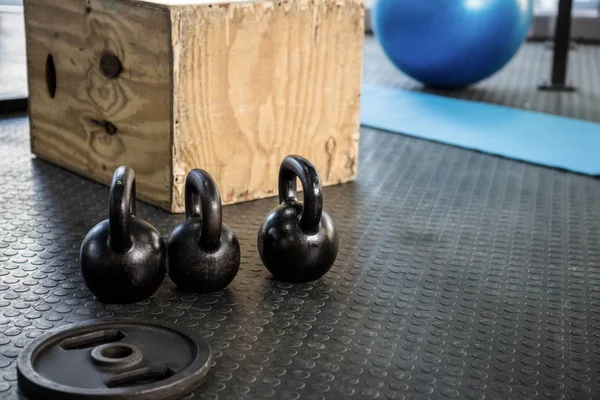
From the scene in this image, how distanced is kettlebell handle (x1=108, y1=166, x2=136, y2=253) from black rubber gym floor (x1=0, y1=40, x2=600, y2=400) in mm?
140

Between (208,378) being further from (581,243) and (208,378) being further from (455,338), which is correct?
(581,243)

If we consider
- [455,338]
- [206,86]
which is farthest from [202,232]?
[206,86]

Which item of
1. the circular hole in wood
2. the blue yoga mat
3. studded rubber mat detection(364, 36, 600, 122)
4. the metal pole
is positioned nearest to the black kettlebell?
the circular hole in wood

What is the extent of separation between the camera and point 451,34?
409 cm

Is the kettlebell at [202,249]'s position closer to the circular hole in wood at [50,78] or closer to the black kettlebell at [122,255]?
the black kettlebell at [122,255]

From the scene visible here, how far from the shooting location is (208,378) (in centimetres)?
141

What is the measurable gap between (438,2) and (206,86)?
2058 millimetres

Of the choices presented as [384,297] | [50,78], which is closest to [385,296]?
[384,297]

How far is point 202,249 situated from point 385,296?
39 cm

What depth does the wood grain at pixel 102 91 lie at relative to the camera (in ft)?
7.41

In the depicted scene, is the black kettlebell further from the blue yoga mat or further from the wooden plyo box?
the blue yoga mat

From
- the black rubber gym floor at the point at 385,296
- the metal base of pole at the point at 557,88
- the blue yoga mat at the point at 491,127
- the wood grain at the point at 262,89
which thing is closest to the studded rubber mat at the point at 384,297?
the black rubber gym floor at the point at 385,296

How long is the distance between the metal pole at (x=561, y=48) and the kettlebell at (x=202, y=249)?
125 inches

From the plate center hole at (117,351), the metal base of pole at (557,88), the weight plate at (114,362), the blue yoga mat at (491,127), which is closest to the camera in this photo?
the weight plate at (114,362)
